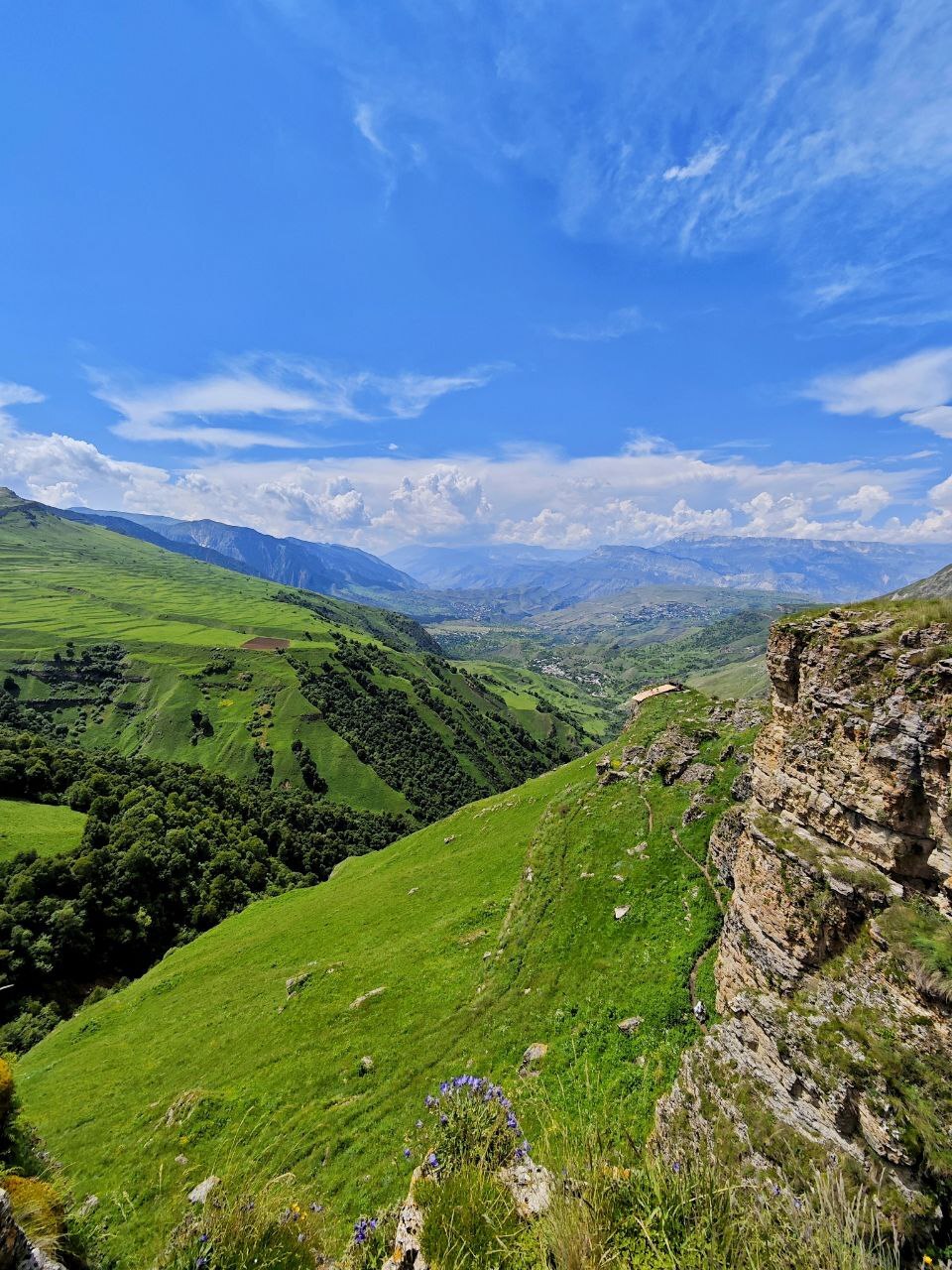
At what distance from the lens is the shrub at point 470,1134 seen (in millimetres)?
6875

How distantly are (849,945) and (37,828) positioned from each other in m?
110

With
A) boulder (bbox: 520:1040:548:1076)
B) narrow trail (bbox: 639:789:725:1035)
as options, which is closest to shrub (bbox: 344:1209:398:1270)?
narrow trail (bbox: 639:789:725:1035)

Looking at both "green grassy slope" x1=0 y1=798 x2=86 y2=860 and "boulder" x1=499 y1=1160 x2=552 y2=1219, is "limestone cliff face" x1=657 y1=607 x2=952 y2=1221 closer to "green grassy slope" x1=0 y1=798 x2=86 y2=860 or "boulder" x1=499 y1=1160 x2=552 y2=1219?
"boulder" x1=499 y1=1160 x2=552 y2=1219

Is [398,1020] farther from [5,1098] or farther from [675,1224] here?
[675,1224]

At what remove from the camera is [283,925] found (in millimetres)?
48094

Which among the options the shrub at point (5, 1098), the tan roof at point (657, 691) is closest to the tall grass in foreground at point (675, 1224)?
the shrub at point (5, 1098)

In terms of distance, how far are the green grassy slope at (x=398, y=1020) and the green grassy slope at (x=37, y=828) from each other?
45767 millimetres

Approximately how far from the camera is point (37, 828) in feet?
270

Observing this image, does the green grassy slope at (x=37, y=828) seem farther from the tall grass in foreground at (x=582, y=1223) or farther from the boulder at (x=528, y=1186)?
the boulder at (x=528, y=1186)

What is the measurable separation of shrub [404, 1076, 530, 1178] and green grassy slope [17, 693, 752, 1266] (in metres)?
5.74

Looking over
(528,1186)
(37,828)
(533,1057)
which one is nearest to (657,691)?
(533,1057)

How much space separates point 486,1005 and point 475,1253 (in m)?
22.3

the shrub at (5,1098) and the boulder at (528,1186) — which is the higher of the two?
the boulder at (528,1186)

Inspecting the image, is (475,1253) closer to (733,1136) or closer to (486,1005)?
(733,1136)
